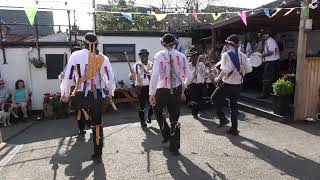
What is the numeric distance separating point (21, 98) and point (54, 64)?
1.59 metres

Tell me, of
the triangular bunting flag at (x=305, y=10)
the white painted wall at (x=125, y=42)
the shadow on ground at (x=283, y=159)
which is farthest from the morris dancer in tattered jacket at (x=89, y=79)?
the white painted wall at (x=125, y=42)

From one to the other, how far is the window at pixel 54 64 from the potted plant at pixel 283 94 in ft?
22.5

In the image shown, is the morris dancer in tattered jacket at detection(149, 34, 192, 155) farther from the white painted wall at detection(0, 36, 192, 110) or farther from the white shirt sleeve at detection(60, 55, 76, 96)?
the white painted wall at detection(0, 36, 192, 110)

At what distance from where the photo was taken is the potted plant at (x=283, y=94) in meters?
8.02

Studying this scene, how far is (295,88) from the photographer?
26.4ft

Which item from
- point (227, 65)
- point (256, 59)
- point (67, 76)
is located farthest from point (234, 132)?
point (256, 59)

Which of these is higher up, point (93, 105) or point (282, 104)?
point (93, 105)

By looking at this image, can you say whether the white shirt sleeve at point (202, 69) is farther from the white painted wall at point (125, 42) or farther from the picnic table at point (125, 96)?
the white painted wall at point (125, 42)

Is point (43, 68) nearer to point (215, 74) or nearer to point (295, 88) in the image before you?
point (215, 74)

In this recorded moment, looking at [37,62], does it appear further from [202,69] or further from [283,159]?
[283,159]

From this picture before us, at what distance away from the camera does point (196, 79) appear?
31.0 feet

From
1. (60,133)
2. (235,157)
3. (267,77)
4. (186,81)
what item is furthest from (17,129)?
(267,77)

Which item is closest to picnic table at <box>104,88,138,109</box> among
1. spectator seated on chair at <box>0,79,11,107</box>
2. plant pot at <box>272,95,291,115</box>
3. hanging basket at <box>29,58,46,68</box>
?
hanging basket at <box>29,58,46,68</box>

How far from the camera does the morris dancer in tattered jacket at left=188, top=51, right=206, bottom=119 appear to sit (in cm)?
931
